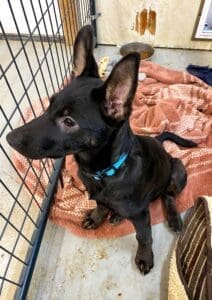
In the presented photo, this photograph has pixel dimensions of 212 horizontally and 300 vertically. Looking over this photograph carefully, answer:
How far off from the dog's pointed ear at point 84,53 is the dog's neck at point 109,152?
0.22 metres

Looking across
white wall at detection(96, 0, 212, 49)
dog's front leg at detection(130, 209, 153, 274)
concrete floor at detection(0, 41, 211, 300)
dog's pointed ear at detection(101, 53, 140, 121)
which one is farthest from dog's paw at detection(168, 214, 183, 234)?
white wall at detection(96, 0, 212, 49)

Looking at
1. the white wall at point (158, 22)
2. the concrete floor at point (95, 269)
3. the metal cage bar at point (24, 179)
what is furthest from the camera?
the white wall at point (158, 22)

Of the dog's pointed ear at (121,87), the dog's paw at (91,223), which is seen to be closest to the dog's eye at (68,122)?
the dog's pointed ear at (121,87)

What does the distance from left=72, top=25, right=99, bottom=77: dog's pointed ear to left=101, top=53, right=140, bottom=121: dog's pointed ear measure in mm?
184

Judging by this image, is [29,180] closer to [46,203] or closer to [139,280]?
[46,203]

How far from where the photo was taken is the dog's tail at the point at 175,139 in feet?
5.41

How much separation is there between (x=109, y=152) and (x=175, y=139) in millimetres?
802

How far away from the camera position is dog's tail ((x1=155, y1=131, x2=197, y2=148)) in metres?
1.65

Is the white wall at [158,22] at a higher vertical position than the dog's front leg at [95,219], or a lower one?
higher

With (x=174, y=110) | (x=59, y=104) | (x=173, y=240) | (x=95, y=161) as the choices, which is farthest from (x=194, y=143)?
(x=59, y=104)

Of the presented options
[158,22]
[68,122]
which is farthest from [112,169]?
[158,22]

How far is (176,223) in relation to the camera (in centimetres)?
142

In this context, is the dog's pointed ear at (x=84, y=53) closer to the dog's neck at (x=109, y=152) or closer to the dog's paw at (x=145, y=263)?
the dog's neck at (x=109, y=152)

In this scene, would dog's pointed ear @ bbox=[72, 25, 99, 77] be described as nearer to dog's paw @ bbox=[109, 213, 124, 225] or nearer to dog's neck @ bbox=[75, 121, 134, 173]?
dog's neck @ bbox=[75, 121, 134, 173]
